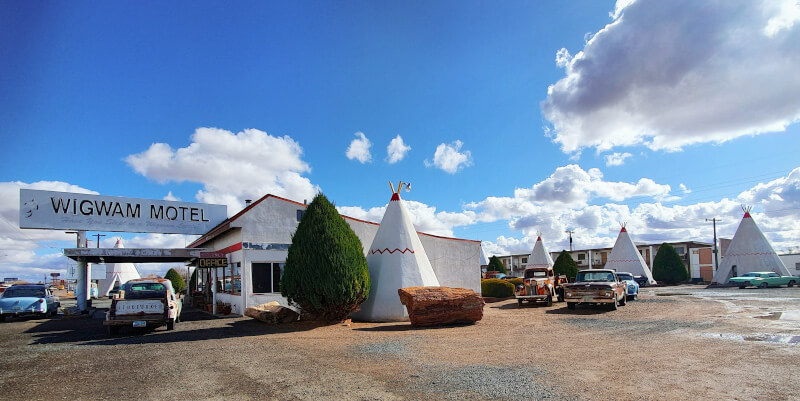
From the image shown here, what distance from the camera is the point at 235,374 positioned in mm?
7223

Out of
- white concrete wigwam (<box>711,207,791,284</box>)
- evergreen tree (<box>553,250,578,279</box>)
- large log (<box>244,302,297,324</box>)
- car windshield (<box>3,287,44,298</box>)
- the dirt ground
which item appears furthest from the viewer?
white concrete wigwam (<box>711,207,791,284</box>)

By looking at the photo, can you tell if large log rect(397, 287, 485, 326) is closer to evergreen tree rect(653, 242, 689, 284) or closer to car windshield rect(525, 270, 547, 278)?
car windshield rect(525, 270, 547, 278)

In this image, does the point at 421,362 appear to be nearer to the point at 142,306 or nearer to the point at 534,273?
the point at 142,306

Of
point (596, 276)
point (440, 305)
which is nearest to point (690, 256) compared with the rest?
point (596, 276)

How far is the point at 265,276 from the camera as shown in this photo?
17703mm

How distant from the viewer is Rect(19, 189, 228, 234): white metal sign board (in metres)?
17.4

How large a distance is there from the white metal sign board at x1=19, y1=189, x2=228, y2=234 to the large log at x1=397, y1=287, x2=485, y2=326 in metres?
11.1

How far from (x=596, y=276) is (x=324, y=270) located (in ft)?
37.0

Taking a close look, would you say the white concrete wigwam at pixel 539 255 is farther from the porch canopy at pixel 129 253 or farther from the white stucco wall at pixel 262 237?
the porch canopy at pixel 129 253

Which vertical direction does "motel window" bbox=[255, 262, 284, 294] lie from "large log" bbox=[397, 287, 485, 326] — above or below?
above

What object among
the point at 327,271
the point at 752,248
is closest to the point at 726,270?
the point at 752,248

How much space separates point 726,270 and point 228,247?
38612 millimetres

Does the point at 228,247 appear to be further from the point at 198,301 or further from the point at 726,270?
the point at 726,270

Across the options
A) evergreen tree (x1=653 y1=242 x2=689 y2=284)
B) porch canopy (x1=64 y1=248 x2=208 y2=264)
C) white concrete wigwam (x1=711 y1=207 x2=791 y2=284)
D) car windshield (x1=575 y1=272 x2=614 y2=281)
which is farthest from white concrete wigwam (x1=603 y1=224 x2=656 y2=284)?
porch canopy (x1=64 y1=248 x2=208 y2=264)
